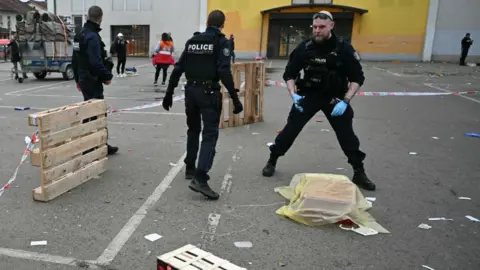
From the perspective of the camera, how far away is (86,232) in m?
3.58

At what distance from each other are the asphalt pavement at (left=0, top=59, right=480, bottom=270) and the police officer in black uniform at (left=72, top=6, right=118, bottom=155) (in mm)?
1019

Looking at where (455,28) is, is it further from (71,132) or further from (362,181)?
(71,132)

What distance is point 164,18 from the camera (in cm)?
3159

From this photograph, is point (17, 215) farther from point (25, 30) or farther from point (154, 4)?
point (154, 4)

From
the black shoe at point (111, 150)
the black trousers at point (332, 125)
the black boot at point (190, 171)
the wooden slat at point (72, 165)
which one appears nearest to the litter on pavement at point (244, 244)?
the black boot at point (190, 171)

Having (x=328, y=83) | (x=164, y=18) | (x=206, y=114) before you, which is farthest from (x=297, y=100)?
(x=164, y=18)

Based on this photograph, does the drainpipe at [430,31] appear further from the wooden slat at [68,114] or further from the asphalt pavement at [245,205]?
the wooden slat at [68,114]

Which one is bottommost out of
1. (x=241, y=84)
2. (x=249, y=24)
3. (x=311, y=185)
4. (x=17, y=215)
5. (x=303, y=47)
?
(x=17, y=215)

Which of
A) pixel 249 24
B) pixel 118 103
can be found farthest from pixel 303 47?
pixel 249 24

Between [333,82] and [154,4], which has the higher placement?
[154,4]

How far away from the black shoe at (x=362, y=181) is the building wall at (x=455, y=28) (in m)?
27.5

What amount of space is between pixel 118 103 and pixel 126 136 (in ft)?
13.5

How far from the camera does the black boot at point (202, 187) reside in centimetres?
430

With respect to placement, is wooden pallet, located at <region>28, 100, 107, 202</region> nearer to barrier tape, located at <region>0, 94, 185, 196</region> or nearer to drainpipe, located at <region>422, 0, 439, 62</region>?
barrier tape, located at <region>0, 94, 185, 196</region>
